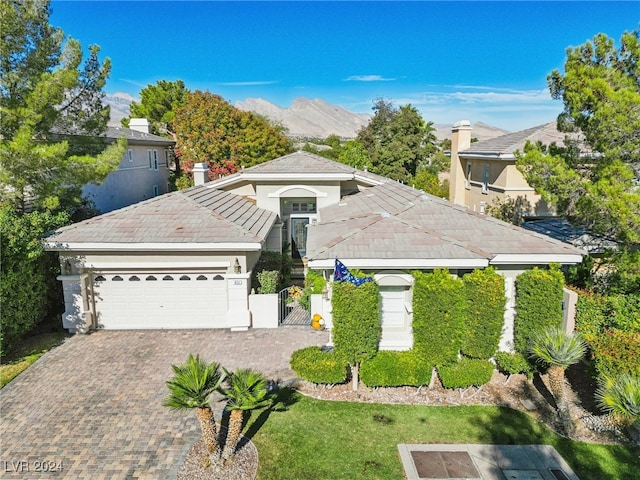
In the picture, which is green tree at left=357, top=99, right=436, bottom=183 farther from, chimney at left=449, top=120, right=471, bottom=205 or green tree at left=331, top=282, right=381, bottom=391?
green tree at left=331, top=282, right=381, bottom=391

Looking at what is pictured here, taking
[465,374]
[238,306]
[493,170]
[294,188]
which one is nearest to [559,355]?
[465,374]

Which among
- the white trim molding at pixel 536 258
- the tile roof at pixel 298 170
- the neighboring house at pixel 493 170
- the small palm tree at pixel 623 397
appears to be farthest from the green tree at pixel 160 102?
the small palm tree at pixel 623 397

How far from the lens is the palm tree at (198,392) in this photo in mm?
7613

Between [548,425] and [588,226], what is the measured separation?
5.83 m

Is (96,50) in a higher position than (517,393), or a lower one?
higher

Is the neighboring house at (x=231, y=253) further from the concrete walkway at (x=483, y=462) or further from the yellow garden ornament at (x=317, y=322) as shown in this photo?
the concrete walkway at (x=483, y=462)

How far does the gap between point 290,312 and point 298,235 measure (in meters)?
6.34

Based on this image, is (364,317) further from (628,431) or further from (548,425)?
(628,431)

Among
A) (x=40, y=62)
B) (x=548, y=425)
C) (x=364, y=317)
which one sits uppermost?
(x=40, y=62)

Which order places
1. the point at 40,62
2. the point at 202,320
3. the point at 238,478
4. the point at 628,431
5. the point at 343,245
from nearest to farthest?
1. the point at 238,478
2. the point at 628,431
3. the point at 343,245
4. the point at 40,62
5. the point at 202,320

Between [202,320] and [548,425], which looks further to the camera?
[202,320]

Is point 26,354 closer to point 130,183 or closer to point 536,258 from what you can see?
point 536,258

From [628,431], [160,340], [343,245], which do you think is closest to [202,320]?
[160,340]

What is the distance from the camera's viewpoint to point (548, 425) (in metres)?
9.70
